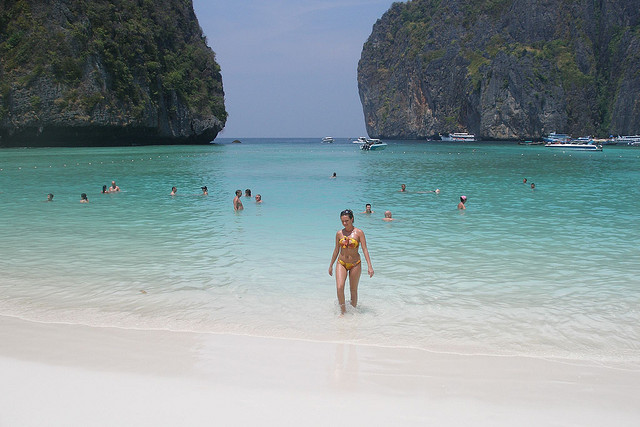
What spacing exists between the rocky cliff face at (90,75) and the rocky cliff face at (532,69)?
231 ft

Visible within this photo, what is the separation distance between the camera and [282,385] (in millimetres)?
5148

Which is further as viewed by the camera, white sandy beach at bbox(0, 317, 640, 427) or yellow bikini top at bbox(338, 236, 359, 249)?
A: yellow bikini top at bbox(338, 236, 359, 249)

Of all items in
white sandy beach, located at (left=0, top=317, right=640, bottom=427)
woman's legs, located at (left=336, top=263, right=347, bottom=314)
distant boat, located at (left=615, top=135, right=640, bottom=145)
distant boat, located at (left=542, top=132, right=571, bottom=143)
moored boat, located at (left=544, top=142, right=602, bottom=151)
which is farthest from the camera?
distant boat, located at (left=542, top=132, right=571, bottom=143)

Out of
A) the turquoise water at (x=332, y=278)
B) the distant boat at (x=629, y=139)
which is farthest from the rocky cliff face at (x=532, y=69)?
the turquoise water at (x=332, y=278)

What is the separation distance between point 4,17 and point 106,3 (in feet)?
44.2

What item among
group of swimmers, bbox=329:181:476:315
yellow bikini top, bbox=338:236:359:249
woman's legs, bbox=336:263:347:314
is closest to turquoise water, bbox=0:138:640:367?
woman's legs, bbox=336:263:347:314

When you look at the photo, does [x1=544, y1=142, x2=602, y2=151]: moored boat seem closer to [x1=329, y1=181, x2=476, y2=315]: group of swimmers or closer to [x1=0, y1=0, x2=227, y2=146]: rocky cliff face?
[x1=0, y1=0, x2=227, y2=146]: rocky cliff face

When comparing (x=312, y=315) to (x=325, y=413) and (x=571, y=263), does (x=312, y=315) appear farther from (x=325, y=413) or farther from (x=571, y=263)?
(x=571, y=263)

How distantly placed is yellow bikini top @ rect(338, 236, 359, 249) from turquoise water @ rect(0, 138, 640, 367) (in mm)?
1006

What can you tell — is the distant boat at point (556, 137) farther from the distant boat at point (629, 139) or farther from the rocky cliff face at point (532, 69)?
the distant boat at point (629, 139)

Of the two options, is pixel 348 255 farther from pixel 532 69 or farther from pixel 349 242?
pixel 532 69

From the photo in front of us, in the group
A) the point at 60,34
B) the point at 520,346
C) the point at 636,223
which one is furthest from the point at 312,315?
the point at 60,34

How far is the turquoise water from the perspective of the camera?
22.6 ft

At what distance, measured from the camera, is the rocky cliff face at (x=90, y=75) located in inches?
2459
